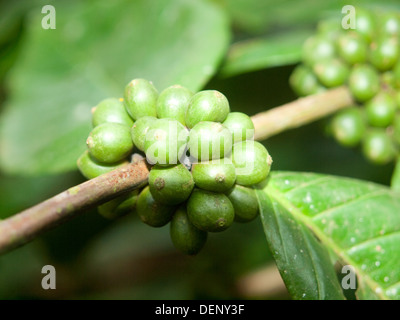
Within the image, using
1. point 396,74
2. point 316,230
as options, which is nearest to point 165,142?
point 316,230

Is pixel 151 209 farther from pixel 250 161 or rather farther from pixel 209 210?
pixel 250 161

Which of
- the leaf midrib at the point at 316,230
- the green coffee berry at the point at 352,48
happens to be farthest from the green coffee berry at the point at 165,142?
the green coffee berry at the point at 352,48

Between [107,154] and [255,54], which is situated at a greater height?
[255,54]

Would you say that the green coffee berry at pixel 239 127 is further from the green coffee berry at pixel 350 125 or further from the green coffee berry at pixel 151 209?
the green coffee berry at pixel 350 125

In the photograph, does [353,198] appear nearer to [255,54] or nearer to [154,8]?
[255,54]

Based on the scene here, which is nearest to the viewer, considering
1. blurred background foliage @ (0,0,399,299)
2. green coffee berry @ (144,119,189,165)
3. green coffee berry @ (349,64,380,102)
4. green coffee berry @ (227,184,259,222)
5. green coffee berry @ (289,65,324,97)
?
green coffee berry @ (144,119,189,165)

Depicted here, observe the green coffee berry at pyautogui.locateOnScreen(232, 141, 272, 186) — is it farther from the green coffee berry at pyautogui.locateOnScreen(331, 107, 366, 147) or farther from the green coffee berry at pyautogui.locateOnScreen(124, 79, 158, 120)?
the green coffee berry at pyautogui.locateOnScreen(331, 107, 366, 147)

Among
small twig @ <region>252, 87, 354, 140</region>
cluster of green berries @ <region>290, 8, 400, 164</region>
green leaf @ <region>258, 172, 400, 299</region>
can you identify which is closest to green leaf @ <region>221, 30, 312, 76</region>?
cluster of green berries @ <region>290, 8, 400, 164</region>
